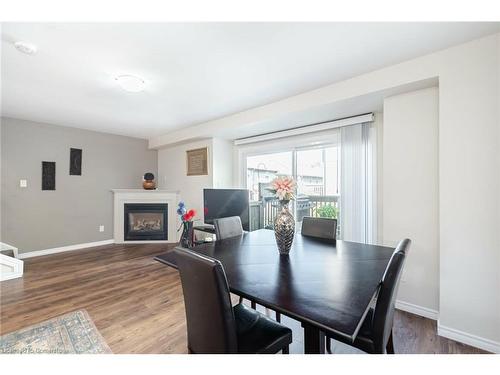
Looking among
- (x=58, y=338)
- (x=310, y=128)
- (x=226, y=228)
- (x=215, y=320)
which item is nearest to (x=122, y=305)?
(x=58, y=338)

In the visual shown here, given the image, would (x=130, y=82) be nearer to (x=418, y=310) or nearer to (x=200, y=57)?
(x=200, y=57)

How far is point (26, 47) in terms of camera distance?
1788 millimetres

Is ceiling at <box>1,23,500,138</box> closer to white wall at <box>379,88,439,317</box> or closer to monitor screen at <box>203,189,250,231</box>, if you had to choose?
white wall at <box>379,88,439,317</box>

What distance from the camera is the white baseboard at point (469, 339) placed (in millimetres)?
1656

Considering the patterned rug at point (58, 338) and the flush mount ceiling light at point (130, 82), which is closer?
the patterned rug at point (58, 338)

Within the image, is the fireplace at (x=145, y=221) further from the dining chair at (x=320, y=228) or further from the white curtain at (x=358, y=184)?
the white curtain at (x=358, y=184)

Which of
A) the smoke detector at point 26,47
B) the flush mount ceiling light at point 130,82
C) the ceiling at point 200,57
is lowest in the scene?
the flush mount ceiling light at point 130,82

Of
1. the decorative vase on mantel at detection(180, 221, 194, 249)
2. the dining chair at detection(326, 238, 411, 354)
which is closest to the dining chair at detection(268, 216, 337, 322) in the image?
the dining chair at detection(326, 238, 411, 354)

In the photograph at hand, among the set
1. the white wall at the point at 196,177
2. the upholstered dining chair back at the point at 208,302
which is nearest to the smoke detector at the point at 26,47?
the upholstered dining chair back at the point at 208,302

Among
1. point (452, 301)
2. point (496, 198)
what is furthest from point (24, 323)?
point (496, 198)

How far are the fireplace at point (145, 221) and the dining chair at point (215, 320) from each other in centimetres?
399

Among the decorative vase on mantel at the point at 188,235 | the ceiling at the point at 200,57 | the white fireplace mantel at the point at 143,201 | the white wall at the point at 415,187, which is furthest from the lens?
the white fireplace mantel at the point at 143,201

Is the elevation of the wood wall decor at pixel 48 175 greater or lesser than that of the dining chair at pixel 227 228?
greater

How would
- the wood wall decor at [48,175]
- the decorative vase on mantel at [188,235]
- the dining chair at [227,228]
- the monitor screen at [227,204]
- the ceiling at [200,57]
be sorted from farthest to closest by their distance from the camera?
the wood wall decor at [48,175], the decorative vase on mantel at [188,235], the monitor screen at [227,204], the dining chair at [227,228], the ceiling at [200,57]
